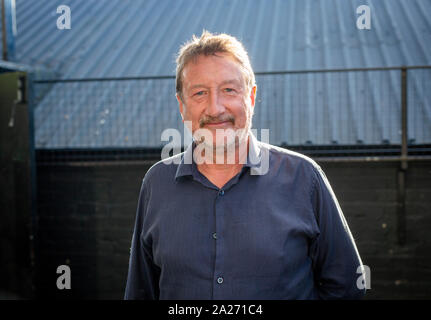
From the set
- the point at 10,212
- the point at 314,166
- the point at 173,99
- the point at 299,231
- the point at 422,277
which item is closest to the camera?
the point at 299,231

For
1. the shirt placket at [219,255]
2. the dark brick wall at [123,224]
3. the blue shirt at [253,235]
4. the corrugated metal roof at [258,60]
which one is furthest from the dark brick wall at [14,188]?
the shirt placket at [219,255]

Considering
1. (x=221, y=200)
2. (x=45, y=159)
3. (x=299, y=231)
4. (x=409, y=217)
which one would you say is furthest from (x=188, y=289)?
(x=45, y=159)

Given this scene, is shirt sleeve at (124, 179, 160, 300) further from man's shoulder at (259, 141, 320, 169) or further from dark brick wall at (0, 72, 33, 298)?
dark brick wall at (0, 72, 33, 298)

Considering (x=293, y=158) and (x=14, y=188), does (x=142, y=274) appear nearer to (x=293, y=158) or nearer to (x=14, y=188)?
(x=293, y=158)

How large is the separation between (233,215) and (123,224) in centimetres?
337

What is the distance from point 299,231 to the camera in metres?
1.58

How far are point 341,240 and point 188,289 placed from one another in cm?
69

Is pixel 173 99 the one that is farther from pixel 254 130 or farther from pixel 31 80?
pixel 31 80

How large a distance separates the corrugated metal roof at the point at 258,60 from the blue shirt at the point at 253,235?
3.06m

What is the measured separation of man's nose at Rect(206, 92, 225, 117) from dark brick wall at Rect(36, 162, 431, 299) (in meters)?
3.06

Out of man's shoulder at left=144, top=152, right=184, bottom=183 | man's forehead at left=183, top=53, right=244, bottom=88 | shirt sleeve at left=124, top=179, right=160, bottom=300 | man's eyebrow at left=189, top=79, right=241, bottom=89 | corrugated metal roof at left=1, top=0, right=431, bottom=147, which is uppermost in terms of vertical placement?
corrugated metal roof at left=1, top=0, right=431, bottom=147

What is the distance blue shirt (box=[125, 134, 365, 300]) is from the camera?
5.12 feet

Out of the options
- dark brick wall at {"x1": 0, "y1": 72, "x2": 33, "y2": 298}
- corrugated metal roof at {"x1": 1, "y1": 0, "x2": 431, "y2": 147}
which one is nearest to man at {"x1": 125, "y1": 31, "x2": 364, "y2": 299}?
corrugated metal roof at {"x1": 1, "y1": 0, "x2": 431, "y2": 147}

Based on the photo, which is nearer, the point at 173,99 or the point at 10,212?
the point at 10,212
